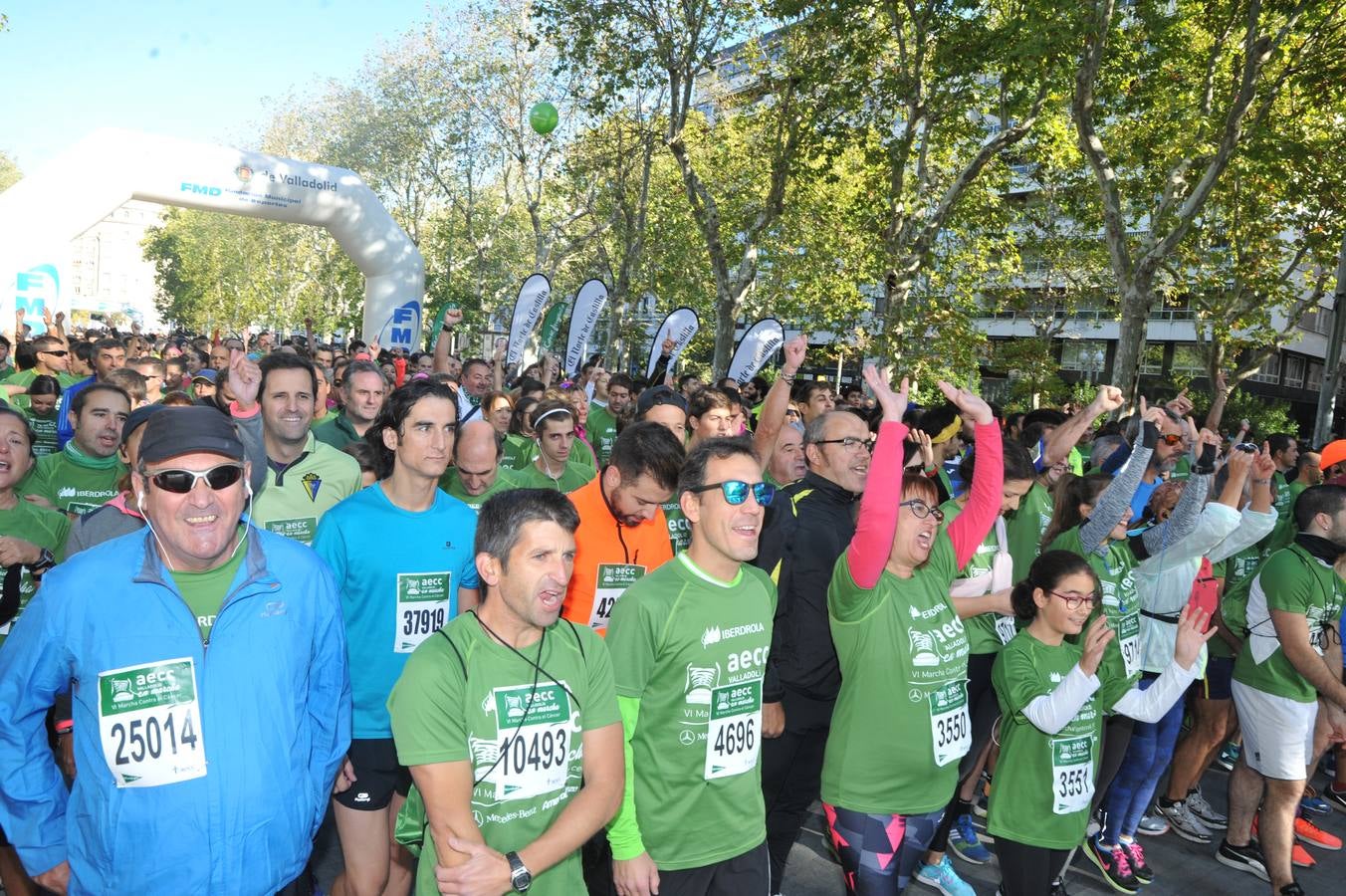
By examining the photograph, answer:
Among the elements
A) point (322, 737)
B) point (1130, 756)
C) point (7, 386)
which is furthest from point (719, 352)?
point (322, 737)

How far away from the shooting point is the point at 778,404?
5.39m

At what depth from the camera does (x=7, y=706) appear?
236cm

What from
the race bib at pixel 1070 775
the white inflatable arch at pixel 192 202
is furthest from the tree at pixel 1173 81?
the white inflatable arch at pixel 192 202

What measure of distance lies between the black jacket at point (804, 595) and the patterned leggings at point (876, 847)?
578mm

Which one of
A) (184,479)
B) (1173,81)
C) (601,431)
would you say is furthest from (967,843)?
(1173,81)

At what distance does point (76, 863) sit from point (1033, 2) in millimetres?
11787

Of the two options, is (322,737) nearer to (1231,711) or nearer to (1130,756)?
(1130,756)

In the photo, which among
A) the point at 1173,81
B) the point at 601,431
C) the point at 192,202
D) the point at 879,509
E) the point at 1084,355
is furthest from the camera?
the point at 1084,355

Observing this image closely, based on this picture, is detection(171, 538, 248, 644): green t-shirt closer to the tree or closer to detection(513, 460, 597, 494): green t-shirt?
detection(513, 460, 597, 494): green t-shirt

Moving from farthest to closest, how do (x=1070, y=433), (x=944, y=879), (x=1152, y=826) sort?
(x=1152, y=826) < (x=1070, y=433) < (x=944, y=879)

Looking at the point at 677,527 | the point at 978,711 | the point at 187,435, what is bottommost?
the point at 978,711

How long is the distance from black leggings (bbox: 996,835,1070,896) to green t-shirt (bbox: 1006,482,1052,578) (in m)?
2.00

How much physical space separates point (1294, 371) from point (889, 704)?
49420mm

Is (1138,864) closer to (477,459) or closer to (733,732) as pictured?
(733,732)
